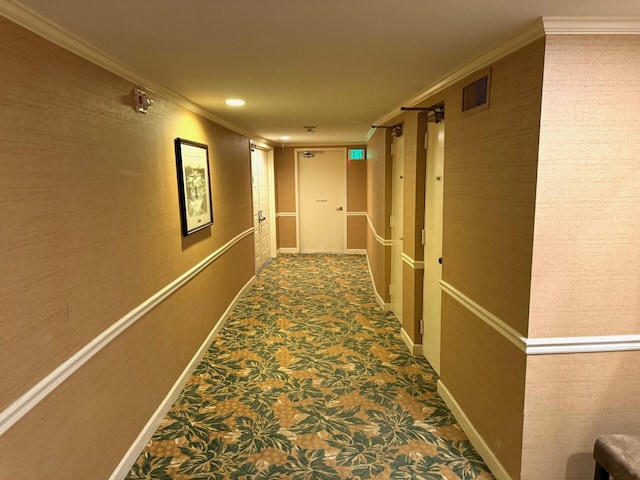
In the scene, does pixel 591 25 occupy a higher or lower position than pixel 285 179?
higher

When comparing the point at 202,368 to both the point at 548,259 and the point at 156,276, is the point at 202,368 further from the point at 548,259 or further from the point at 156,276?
the point at 548,259

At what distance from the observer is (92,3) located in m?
1.42

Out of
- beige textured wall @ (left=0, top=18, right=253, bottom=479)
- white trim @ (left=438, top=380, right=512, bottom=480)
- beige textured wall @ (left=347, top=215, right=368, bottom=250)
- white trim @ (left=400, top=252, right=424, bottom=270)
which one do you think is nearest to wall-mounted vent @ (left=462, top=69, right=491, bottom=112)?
white trim @ (left=400, top=252, right=424, bottom=270)

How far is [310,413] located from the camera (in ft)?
9.34

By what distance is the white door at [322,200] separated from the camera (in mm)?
8352

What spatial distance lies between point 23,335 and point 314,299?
13.6 feet

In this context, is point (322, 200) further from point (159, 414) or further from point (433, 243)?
point (159, 414)

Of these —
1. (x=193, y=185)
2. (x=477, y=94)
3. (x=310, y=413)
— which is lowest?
(x=310, y=413)

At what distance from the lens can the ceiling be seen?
4.84 ft

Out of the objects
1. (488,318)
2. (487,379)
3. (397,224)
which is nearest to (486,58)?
(488,318)

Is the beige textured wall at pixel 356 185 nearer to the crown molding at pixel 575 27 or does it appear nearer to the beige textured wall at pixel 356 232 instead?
the beige textured wall at pixel 356 232

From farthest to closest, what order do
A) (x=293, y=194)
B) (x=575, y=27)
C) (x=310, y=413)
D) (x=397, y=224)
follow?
1. (x=293, y=194)
2. (x=397, y=224)
3. (x=310, y=413)
4. (x=575, y=27)

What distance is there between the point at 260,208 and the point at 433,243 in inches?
178

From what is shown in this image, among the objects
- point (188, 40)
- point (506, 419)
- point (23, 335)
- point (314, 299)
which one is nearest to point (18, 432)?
point (23, 335)
